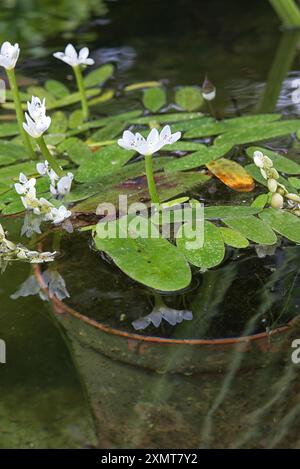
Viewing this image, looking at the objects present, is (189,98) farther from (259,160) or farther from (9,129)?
(259,160)

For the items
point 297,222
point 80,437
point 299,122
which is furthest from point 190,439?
point 299,122

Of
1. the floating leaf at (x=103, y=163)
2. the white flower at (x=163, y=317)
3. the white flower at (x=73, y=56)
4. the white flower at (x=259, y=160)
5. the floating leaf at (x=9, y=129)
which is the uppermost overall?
the white flower at (x=73, y=56)

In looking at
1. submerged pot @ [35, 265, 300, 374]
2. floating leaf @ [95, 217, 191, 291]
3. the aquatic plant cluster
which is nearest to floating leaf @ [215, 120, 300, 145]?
the aquatic plant cluster

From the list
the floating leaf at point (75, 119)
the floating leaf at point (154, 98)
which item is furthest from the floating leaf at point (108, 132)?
the floating leaf at point (154, 98)

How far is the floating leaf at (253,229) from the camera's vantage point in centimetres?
146

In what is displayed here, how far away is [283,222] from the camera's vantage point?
1517 millimetres

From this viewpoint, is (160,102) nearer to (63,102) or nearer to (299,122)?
(63,102)

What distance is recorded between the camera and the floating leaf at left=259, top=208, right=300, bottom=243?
1.48 m

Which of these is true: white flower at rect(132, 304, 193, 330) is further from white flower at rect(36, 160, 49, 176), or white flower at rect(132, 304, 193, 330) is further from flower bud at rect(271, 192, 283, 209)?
white flower at rect(36, 160, 49, 176)

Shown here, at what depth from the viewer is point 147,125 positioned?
85.5 inches

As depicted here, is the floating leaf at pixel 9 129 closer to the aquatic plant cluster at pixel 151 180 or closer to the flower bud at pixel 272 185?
the aquatic plant cluster at pixel 151 180

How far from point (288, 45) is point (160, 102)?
91 cm

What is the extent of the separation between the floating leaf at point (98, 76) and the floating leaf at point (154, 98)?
0.26 metres
